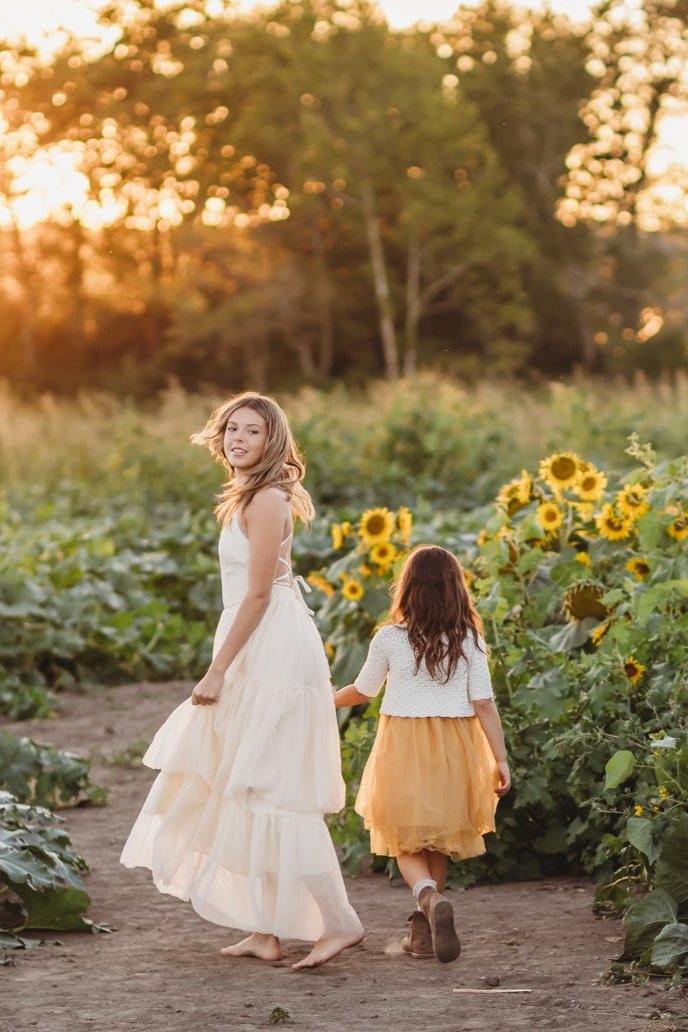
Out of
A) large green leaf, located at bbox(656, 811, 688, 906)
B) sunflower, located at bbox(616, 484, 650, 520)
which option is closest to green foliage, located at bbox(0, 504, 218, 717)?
sunflower, located at bbox(616, 484, 650, 520)

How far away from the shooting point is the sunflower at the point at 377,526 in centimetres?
564

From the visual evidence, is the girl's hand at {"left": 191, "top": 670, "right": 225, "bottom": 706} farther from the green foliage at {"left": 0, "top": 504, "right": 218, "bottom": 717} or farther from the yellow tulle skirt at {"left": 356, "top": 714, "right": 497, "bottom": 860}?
the green foliage at {"left": 0, "top": 504, "right": 218, "bottom": 717}

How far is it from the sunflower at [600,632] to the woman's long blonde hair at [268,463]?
1.13 meters

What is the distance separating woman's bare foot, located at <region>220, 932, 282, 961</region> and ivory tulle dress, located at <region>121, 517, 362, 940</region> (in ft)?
0.45

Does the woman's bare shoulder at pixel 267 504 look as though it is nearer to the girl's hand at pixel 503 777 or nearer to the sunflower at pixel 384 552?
the girl's hand at pixel 503 777

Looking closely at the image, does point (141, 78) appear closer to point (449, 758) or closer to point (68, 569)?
point (68, 569)

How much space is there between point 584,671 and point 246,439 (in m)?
1.34

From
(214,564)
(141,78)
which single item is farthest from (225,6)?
(214,564)

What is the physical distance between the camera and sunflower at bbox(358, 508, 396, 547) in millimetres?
5645

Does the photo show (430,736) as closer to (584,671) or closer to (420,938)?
(420,938)

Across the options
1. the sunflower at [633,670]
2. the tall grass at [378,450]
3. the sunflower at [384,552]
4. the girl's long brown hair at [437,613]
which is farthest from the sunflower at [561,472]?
the tall grass at [378,450]

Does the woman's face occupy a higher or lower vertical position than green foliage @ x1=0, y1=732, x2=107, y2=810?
higher

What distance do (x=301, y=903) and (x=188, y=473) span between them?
32.2 ft

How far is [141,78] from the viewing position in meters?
37.4
